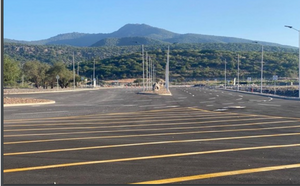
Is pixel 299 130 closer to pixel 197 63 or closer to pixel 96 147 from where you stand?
pixel 96 147

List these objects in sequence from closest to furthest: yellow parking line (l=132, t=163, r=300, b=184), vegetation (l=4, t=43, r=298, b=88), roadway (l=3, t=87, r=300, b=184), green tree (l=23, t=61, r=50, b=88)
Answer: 1. yellow parking line (l=132, t=163, r=300, b=184)
2. roadway (l=3, t=87, r=300, b=184)
3. green tree (l=23, t=61, r=50, b=88)
4. vegetation (l=4, t=43, r=298, b=88)

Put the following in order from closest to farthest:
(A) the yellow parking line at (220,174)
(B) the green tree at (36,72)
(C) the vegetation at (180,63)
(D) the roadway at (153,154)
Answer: (A) the yellow parking line at (220,174), (D) the roadway at (153,154), (B) the green tree at (36,72), (C) the vegetation at (180,63)

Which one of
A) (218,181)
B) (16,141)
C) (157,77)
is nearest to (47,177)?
(218,181)

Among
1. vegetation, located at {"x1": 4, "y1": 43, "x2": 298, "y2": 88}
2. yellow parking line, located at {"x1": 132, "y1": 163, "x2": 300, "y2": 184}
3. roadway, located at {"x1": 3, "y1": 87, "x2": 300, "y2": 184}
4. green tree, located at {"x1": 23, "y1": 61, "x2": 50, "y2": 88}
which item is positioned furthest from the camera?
vegetation, located at {"x1": 4, "y1": 43, "x2": 298, "y2": 88}

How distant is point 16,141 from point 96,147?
8.86 ft

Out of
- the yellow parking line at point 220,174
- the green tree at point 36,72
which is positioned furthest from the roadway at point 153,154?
the green tree at point 36,72

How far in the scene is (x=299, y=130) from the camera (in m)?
13.7

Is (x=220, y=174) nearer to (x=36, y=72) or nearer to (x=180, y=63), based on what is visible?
(x=36, y=72)

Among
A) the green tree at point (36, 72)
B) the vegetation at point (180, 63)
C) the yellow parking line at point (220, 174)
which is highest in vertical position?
the vegetation at point (180, 63)

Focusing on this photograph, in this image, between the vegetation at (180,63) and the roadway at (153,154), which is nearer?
the roadway at (153,154)

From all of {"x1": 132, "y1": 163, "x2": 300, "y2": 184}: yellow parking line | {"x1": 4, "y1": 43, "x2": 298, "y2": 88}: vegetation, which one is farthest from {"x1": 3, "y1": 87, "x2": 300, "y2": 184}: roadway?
{"x1": 4, "y1": 43, "x2": 298, "y2": 88}: vegetation

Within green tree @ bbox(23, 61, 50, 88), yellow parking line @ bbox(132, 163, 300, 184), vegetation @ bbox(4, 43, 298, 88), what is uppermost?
vegetation @ bbox(4, 43, 298, 88)

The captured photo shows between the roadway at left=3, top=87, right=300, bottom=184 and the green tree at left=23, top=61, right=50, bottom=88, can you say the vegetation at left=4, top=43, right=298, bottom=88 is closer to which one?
the green tree at left=23, top=61, right=50, bottom=88

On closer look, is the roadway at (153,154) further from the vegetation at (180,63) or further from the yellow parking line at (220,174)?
the vegetation at (180,63)
